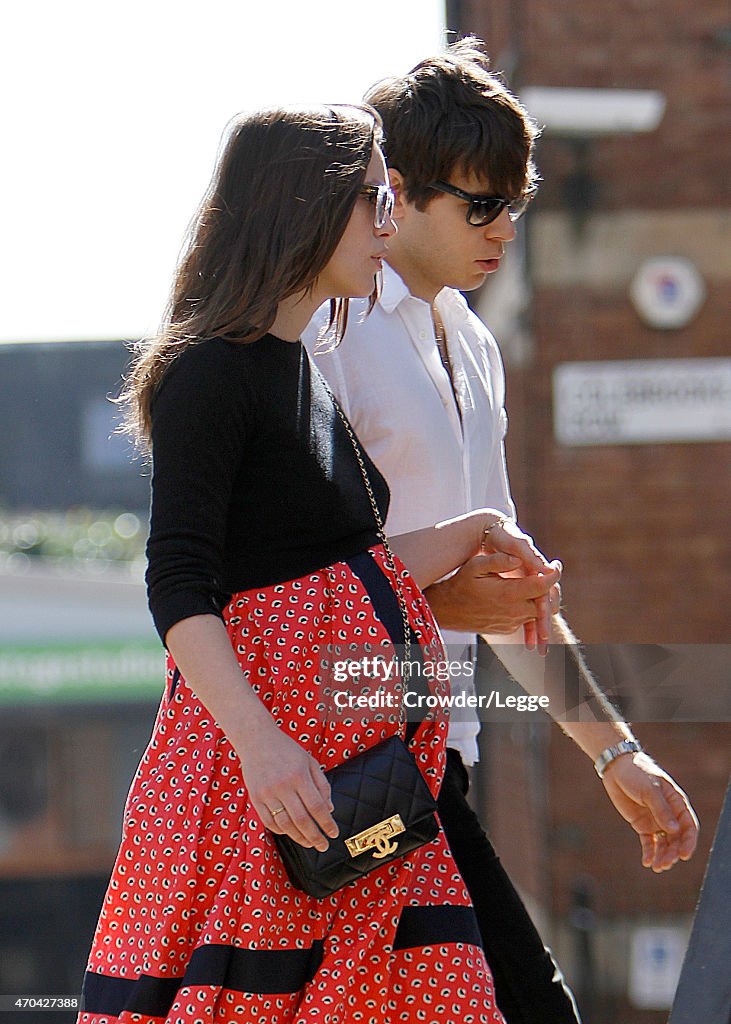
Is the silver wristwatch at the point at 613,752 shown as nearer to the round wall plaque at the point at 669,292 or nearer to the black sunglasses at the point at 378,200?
the black sunglasses at the point at 378,200

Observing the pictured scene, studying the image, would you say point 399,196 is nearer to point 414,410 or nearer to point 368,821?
point 414,410

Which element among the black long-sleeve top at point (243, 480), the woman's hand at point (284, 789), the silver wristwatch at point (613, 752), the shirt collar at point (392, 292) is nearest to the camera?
the woman's hand at point (284, 789)

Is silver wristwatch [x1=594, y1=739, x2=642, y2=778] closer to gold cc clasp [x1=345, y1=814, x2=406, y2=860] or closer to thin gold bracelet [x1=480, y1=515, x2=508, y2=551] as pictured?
thin gold bracelet [x1=480, y1=515, x2=508, y2=551]

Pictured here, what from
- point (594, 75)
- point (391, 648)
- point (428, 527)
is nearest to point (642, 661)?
point (428, 527)

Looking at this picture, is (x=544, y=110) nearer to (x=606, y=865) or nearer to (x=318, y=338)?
(x=606, y=865)

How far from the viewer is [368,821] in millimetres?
1685

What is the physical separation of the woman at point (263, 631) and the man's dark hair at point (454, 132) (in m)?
0.34

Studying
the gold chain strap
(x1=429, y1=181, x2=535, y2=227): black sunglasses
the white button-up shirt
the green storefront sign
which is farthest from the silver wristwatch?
the green storefront sign

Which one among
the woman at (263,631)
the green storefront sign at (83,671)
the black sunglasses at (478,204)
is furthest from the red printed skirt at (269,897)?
the green storefront sign at (83,671)

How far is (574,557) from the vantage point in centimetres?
756

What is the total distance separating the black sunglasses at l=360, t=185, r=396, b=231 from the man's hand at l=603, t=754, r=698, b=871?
0.84 m

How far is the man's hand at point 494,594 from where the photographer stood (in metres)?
2.04

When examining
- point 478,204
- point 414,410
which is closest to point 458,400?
point 414,410

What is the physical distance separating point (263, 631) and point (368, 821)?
0.26 m
